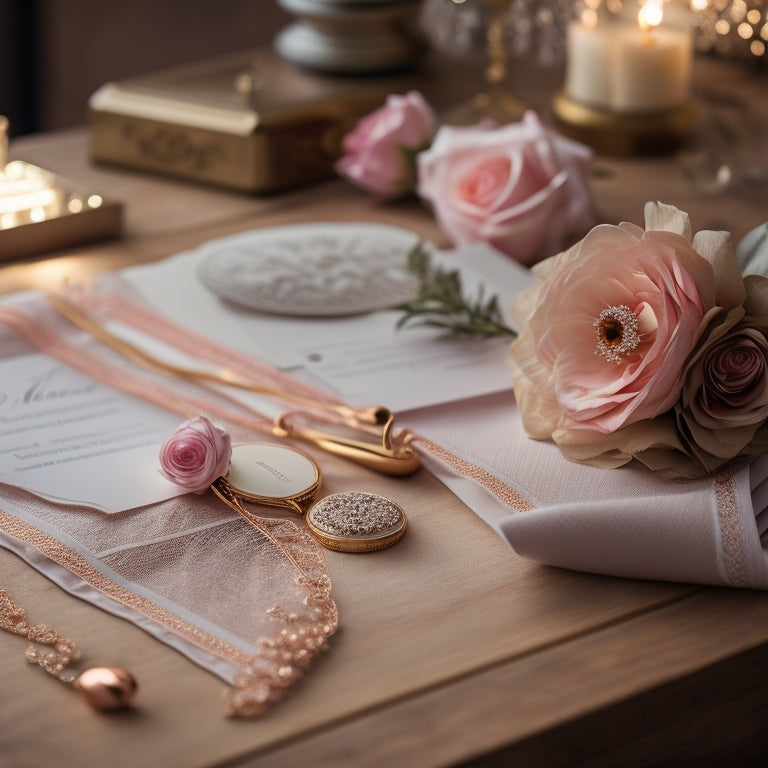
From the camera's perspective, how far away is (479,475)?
2.20 feet

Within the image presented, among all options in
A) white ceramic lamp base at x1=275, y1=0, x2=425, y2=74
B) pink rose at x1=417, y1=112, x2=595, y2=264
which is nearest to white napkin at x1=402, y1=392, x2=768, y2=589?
pink rose at x1=417, y1=112, x2=595, y2=264

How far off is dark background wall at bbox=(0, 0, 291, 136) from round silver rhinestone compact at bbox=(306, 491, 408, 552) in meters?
1.49

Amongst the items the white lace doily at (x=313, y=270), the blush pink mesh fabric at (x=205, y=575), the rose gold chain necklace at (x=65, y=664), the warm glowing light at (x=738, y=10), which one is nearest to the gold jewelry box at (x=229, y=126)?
the white lace doily at (x=313, y=270)

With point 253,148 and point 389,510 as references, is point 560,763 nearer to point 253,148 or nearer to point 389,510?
point 389,510

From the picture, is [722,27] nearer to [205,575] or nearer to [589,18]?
[589,18]

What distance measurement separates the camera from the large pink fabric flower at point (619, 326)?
1.99 ft

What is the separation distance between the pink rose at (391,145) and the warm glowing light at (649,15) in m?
0.26

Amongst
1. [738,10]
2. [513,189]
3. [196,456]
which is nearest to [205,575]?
[196,456]

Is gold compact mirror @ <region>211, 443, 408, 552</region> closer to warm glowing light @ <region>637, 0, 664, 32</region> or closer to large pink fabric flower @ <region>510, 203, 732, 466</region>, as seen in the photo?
large pink fabric flower @ <region>510, 203, 732, 466</region>

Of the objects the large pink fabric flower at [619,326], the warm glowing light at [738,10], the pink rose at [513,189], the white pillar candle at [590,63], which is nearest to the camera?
the large pink fabric flower at [619,326]

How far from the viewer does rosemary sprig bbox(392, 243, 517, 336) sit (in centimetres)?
85

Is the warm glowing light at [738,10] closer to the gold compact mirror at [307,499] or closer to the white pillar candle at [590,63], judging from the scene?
the white pillar candle at [590,63]

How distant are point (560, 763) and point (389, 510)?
18 centimetres

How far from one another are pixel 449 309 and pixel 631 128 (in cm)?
51
